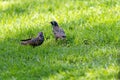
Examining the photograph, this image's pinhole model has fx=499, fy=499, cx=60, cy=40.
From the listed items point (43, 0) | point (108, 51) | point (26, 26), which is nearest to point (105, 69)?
point (108, 51)

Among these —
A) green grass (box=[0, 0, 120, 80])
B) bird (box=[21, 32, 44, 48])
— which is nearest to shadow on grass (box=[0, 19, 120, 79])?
green grass (box=[0, 0, 120, 80])

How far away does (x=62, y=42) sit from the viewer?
10930 millimetres

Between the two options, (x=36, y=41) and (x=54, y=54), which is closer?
(x=54, y=54)

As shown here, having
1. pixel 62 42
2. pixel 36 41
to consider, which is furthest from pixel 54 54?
pixel 62 42

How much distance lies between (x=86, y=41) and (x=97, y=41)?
10.2 inches

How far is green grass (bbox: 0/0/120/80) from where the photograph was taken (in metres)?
8.43

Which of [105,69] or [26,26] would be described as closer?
[105,69]

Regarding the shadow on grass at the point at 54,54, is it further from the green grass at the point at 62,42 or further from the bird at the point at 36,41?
the bird at the point at 36,41

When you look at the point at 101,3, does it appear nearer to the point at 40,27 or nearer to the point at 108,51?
the point at 40,27

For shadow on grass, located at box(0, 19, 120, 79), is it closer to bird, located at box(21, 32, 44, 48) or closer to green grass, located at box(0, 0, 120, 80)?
green grass, located at box(0, 0, 120, 80)

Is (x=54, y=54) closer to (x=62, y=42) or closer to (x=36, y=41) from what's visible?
(x=36, y=41)

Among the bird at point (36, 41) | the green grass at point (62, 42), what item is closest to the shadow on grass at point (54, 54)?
the green grass at point (62, 42)

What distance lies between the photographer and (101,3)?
13.8 m

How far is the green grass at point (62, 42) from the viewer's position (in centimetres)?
843
